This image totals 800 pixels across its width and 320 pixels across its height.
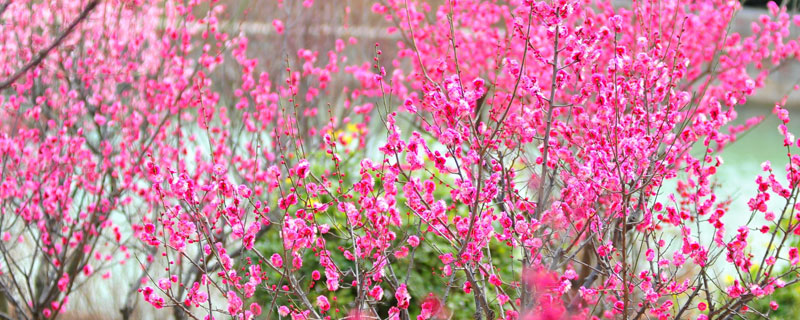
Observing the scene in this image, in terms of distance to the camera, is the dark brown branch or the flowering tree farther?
the flowering tree

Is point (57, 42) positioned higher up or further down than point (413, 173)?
further down

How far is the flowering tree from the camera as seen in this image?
267 centimetres

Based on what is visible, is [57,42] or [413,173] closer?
[57,42]

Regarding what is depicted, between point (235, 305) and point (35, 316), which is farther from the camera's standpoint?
point (35, 316)

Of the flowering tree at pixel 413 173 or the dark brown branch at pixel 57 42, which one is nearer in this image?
the dark brown branch at pixel 57 42

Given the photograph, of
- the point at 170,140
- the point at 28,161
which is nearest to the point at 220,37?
the point at 170,140

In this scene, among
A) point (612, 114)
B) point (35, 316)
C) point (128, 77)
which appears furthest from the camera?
point (128, 77)

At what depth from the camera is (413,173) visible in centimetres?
518

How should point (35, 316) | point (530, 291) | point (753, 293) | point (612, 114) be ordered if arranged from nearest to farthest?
1. point (753, 293)
2. point (530, 291)
3. point (612, 114)
4. point (35, 316)

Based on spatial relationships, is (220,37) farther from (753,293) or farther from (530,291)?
(753,293)

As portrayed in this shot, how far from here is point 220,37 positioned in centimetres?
632

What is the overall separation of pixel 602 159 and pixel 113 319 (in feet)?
15.3

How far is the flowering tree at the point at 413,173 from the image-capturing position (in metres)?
2.67

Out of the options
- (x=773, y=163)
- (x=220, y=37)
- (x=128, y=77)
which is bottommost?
(x=128, y=77)
